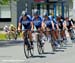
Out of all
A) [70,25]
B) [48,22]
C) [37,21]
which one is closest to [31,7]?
[70,25]

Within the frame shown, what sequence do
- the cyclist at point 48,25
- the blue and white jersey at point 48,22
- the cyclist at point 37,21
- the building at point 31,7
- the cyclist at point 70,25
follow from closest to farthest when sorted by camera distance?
the cyclist at point 37,21
the cyclist at point 48,25
the blue and white jersey at point 48,22
the cyclist at point 70,25
the building at point 31,7

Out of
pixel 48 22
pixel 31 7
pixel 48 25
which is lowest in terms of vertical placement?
pixel 48 25

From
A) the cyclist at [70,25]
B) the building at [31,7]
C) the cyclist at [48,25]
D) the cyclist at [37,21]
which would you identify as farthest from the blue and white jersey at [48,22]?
the building at [31,7]

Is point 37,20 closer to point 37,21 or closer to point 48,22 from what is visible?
point 37,21

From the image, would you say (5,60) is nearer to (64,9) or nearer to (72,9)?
(64,9)

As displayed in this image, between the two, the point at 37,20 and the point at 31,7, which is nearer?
the point at 37,20

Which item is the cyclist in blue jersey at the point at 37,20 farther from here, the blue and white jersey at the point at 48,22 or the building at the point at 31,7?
the building at the point at 31,7

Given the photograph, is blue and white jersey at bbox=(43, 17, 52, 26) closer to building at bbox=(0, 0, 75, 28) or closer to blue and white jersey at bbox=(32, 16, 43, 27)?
blue and white jersey at bbox=(32, 16, 43, 27)

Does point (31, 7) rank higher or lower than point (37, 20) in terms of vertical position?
higher

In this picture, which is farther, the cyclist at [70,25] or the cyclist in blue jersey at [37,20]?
the cyclist at [70,25]

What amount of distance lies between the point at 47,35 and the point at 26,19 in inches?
124

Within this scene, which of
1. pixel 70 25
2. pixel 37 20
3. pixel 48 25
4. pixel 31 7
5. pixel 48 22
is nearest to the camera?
pixel 37 20

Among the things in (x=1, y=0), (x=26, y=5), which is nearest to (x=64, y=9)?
(x=26, y=5)

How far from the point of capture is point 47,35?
21000mm
